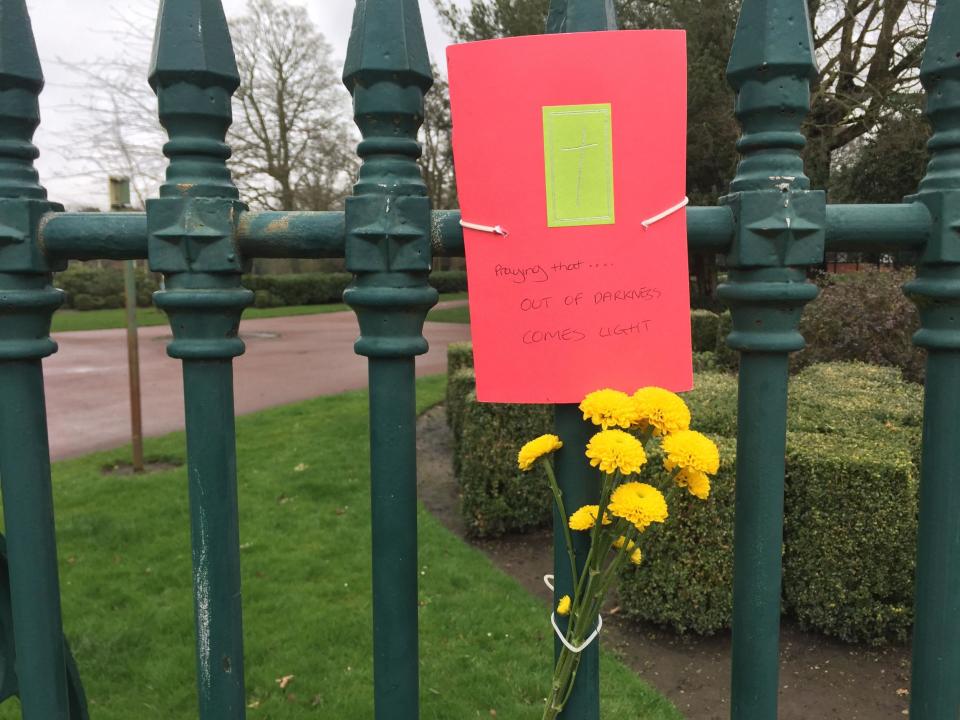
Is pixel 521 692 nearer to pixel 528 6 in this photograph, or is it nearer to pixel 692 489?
pixel 692 489

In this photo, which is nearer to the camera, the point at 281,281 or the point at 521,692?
the point at 521,692

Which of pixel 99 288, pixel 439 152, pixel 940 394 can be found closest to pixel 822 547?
pixel 940 394

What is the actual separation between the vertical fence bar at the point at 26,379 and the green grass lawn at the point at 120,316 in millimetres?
18456

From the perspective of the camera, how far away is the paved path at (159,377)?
26.3 feet

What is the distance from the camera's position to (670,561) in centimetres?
332

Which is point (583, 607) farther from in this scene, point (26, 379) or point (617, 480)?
point (26, 379)

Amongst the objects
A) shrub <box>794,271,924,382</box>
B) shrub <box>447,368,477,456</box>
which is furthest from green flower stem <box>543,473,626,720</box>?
shrub <box>794,271,924,382</box>

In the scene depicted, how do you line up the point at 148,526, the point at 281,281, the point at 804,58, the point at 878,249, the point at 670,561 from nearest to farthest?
1. the point at 804,58
2. the point at 878,249
3. the point at 670,561
4. the point at 148,526
5. the point at 281,281

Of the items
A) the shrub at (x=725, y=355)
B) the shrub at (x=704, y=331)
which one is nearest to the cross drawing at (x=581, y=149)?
the shrub at (x=725, y=355)

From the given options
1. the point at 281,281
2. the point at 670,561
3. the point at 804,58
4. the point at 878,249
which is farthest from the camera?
the point at 281,281

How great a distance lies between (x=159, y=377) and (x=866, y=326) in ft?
32.3

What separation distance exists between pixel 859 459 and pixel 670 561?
0.93 m

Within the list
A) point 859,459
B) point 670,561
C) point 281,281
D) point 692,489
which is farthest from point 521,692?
point 281,281

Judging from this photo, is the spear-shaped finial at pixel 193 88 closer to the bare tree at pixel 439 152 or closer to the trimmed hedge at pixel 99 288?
the bare tree at pixel 439 152
